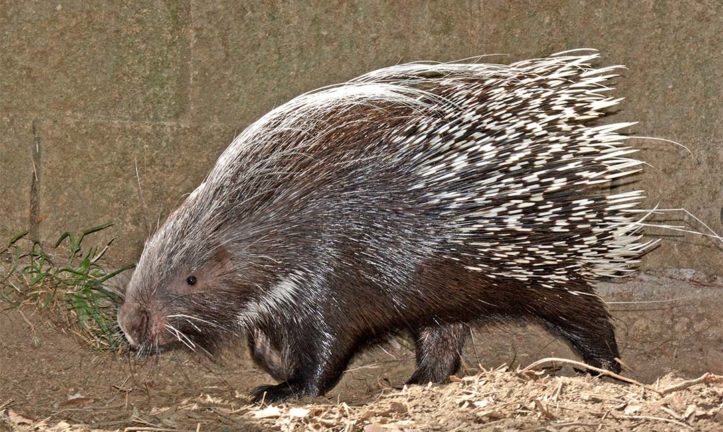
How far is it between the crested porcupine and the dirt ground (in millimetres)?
243

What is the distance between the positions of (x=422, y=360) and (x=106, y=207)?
1371mm

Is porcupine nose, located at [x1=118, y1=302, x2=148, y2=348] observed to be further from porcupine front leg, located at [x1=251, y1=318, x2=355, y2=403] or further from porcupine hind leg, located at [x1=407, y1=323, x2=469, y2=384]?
porcupine hind leg, located at [x1=407, y1=323, x2=469, y2=384]

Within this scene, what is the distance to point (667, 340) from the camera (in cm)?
417

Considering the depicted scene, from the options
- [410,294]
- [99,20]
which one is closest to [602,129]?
[410,294]

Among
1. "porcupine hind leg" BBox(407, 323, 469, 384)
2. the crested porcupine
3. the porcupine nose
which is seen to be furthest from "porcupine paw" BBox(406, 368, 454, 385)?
the porcupine nose

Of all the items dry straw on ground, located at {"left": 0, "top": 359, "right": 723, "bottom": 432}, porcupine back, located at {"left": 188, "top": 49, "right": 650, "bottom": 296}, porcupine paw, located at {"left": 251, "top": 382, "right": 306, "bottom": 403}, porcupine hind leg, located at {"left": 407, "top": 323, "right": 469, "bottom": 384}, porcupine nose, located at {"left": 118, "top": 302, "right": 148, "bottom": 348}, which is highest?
porcupine back, located at {"left": 188, "top": 49, "right": 650, "bottom": 296}

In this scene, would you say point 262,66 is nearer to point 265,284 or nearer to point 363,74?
point 363,74

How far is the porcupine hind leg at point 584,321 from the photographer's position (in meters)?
3.77

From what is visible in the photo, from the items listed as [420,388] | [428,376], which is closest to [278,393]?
[420,388]

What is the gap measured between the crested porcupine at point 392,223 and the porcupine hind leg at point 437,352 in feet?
0.74

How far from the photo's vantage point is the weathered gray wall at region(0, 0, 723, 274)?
383cm

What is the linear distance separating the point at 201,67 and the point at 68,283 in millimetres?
971

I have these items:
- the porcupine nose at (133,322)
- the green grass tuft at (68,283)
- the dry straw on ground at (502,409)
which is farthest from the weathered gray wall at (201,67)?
the dry straw on ground at (502,409)

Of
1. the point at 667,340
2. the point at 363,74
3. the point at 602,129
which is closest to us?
the point at 602,129
